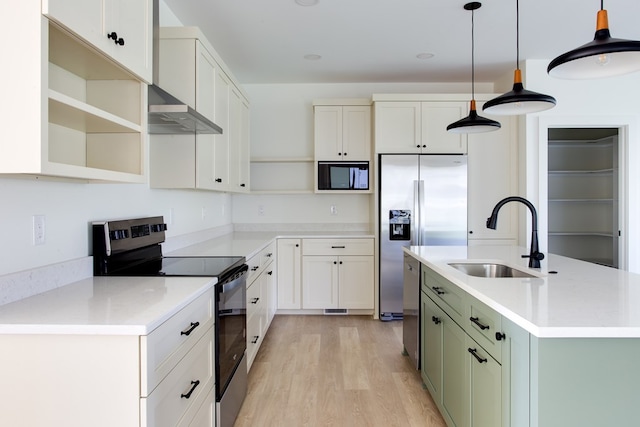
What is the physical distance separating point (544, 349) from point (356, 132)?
3352 mm

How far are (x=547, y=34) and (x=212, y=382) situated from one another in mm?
3656

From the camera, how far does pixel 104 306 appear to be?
1.30 metres

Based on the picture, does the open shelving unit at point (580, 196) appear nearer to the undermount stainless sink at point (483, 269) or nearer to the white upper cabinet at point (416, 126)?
the white upper cabinet at point (416, 126)

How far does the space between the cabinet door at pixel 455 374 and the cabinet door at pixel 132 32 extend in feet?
6.02

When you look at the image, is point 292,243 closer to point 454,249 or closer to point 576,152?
point 454,249

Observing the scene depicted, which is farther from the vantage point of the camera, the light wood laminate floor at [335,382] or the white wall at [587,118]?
the white wall at [587,118]

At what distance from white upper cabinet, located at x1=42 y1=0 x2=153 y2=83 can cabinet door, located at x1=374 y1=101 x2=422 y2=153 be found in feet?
8.85

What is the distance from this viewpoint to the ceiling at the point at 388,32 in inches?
110

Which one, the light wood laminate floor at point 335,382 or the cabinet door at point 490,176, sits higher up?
the cabinet door at point 490,176

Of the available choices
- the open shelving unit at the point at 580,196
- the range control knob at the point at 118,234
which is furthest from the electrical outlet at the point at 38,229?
the open shelving unit at the point at 580,196

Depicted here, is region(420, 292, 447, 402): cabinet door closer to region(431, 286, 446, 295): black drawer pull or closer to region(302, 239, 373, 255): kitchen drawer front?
region(431, 286, 446, 295): black drawer pull

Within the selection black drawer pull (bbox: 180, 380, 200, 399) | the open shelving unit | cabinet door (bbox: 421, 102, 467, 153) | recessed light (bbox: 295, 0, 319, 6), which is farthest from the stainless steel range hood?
the open shelving unit

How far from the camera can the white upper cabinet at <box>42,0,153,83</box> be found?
117 cm

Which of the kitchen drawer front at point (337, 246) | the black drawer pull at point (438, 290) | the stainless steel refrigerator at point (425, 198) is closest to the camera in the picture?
the black drawer pull at point (438, 290)
